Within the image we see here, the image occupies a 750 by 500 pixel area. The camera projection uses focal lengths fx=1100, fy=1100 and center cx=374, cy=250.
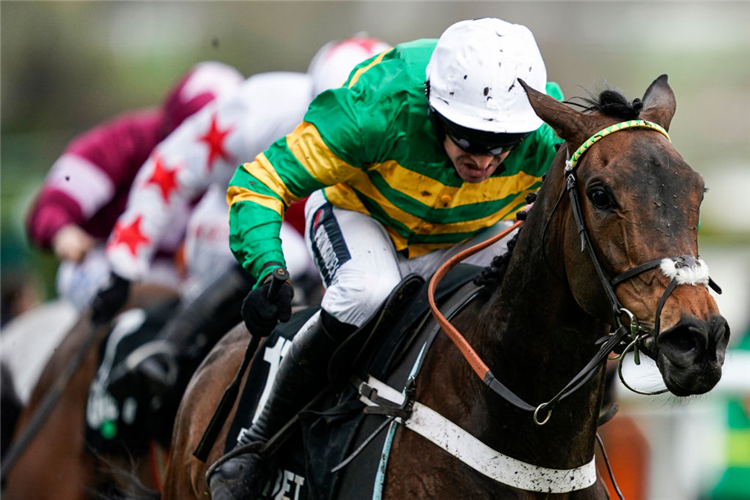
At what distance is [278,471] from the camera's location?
3.77 metres

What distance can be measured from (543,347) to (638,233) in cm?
54

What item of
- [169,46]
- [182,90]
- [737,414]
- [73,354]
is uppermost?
[182,90]

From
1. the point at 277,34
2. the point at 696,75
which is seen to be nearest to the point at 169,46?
the point at 277,34

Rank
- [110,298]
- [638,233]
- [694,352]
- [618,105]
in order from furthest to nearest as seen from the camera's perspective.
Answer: [110,298] < [618,105] < [638,233] < [694,352]

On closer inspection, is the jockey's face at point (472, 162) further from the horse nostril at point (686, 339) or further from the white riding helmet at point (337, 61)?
the white riding helmet at point (337, 61)

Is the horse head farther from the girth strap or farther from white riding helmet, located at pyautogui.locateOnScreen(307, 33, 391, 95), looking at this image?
white riding helmet, located at pyautogui.locateOnScreen(307, 33, 391, 95)

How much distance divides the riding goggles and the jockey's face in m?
0.02

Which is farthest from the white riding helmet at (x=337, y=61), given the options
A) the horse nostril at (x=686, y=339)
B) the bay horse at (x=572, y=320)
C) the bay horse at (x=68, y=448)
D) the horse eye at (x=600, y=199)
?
the horse nostril at (x=686, y=339)

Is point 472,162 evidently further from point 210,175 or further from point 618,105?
point 210,175

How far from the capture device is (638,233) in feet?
8.38

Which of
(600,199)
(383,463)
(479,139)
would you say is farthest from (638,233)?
(383,463)

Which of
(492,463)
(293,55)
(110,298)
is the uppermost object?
(492,463)

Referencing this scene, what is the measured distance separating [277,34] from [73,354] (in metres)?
10.9

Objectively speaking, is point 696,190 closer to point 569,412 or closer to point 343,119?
point 569,412
